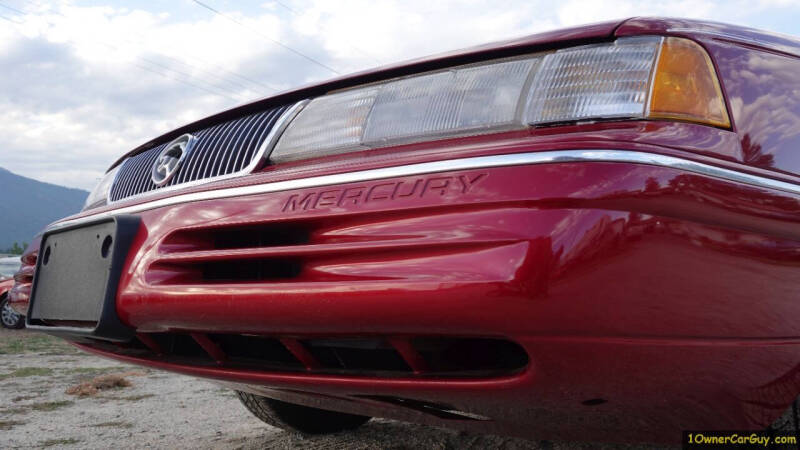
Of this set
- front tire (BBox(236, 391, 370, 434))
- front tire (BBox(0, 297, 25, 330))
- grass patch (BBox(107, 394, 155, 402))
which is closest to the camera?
front tire (BBox(236, 391, 370, 434))

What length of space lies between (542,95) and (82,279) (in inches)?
49.2

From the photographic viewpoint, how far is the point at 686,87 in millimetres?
1242

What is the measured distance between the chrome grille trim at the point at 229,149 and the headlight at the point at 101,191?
33 centimetres

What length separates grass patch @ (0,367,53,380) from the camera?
4.66 m

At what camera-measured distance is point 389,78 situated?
162 centimetres

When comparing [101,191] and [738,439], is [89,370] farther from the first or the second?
[738,439]

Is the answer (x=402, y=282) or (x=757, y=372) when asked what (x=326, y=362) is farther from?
(x=757, y=372)

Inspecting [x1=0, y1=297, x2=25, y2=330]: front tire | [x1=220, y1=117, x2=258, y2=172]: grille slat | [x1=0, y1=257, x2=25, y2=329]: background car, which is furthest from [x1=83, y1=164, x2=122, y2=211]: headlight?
[x1=0, y1=297, x2=25, y2=330]: front tire

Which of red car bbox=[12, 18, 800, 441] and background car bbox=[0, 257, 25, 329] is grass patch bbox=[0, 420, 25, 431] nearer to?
red car bbox=[12, 18, 800, 441]

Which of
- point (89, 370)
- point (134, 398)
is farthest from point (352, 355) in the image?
point (89, 370)

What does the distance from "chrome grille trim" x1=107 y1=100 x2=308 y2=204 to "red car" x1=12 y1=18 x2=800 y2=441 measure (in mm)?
88

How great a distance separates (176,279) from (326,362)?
381 millimetres

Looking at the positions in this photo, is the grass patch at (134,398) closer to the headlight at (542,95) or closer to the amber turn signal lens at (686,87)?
the headlight at (542,95)

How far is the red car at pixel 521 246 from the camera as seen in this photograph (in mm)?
1098
